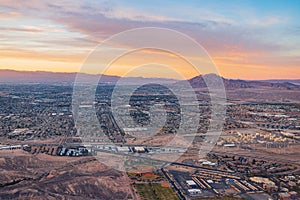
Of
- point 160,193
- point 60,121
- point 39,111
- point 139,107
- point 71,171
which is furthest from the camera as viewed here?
point 139,107

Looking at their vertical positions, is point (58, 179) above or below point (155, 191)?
above

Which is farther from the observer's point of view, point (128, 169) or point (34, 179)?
point (128, 169)

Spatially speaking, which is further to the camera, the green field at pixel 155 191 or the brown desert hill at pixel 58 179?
the green field at pixel 155 191

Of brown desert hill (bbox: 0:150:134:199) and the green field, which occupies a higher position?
brown desert hill (bbox: 0:150:134:199)

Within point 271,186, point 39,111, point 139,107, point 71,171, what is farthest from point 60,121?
point 271,186

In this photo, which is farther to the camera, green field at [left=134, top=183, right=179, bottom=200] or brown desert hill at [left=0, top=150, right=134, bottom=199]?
green field at [left=134, top=183, right=179, bottom=200]

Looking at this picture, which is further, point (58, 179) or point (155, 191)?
Answer: point (58, 179)

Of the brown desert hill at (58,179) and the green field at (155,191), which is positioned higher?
the brown desert hill at (58,179)

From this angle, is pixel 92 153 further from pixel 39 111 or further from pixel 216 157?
pixel 39 111
